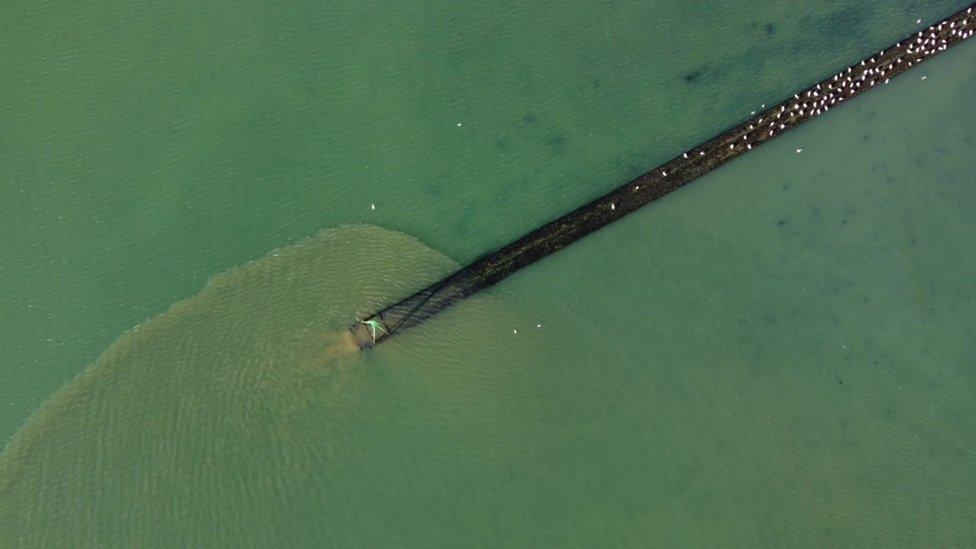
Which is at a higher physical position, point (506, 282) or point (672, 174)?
point (672, 174)

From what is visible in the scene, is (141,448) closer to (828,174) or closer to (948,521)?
(828,174)

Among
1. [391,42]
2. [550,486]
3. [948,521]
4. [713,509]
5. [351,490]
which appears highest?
[391,42]

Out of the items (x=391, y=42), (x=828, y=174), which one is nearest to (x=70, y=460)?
(x=391, y=42)

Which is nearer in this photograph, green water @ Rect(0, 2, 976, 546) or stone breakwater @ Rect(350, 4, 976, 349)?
green water @ Rect(0, 2, 976, 546)
